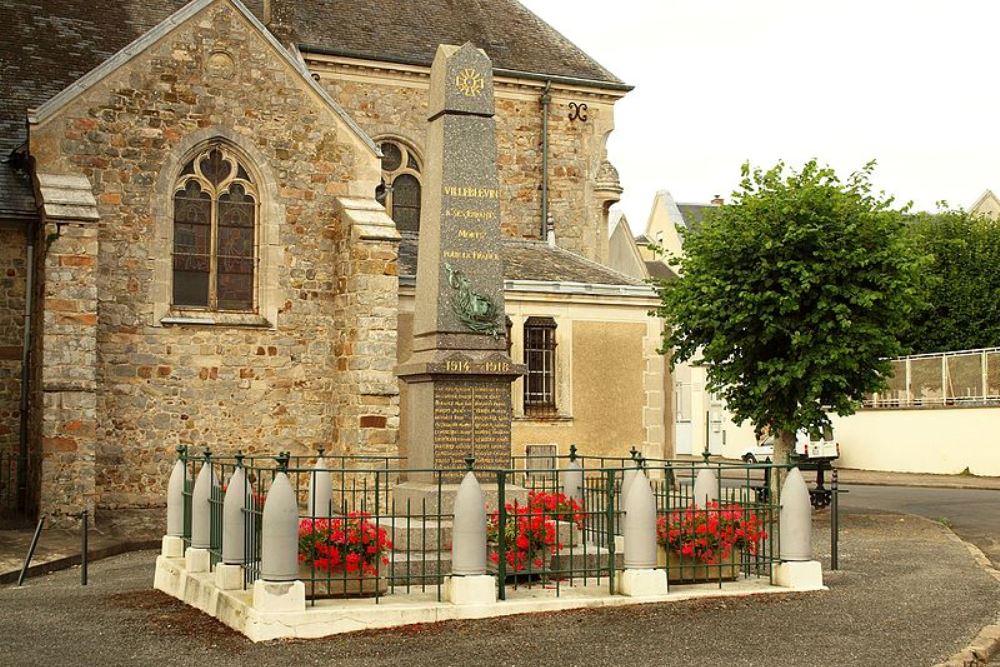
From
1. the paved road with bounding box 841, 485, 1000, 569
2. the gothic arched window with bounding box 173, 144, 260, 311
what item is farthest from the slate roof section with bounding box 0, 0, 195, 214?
the paved road with bounding box 841, 485, 1000, 569

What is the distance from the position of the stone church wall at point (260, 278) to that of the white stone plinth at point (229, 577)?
9.39 m

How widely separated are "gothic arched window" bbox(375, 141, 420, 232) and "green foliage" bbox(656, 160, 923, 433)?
7194 millimetres

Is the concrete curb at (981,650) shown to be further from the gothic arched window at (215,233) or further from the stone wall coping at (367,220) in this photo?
the gothic arched window at (215,233)

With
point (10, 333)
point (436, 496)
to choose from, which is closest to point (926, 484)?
point (10, 333)

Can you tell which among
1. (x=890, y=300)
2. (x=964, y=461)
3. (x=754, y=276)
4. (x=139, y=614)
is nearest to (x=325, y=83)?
(x=754, y=276)

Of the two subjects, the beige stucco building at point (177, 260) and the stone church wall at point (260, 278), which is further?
the stone church wall at point (260, 278)

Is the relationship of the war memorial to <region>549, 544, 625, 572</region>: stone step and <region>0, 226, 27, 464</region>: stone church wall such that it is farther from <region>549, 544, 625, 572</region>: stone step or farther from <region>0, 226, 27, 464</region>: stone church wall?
<region>0, 226, 27, 464</region>: stone church wall

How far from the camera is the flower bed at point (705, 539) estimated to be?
1141 cm

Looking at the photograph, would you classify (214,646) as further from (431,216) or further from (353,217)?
(353,217)

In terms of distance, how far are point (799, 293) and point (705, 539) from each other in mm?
9131

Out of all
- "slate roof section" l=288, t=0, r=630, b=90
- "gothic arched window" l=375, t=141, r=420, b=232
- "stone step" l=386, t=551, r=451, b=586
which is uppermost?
"slate roof section" l=288, t=0, r=630, b=90

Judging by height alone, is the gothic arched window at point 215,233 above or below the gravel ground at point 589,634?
above

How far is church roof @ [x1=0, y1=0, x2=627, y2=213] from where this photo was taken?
859 inches

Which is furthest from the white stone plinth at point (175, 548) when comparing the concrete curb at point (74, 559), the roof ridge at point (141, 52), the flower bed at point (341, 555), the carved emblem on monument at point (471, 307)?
the roof ridge at point (141, 52)
